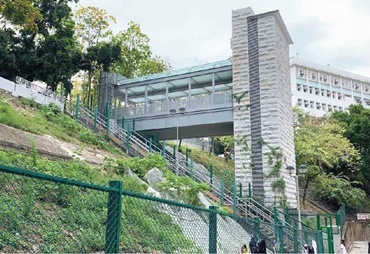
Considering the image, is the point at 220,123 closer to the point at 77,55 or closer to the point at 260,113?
the point at 260,113

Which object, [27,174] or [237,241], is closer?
[27,174]

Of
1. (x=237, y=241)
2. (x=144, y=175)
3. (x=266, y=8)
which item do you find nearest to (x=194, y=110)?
(x=266, y=8)

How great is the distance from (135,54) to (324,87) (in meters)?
33.7

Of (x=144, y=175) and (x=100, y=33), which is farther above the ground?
(x=100, y=33)

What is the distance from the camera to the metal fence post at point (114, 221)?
2.72 metres

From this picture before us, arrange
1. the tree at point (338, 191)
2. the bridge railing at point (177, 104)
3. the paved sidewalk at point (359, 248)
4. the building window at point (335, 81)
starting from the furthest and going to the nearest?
the building window at point (335, 81) < the tree at point (338, 191) < the paved sidewalk at point (359, 248) < the bridge railing at point (177, 104)

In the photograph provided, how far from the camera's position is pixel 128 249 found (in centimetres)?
534

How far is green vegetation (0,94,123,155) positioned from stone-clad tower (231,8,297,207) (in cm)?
603

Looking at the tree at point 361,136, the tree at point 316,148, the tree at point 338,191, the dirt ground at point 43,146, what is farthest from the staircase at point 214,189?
the tree at point 361,136

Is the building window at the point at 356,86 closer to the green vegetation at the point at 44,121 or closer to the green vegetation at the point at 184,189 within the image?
the green vegetation at the point at 44,121

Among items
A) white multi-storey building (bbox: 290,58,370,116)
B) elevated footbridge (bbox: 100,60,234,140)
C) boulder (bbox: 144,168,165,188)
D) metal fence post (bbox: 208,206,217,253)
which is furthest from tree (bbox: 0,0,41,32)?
white multi-storey building (bbox: 290,58,370,116)

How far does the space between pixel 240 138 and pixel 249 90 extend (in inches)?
93.7

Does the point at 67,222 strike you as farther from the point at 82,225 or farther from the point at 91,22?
the point at 91,22

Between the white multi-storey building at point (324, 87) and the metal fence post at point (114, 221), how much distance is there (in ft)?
158
